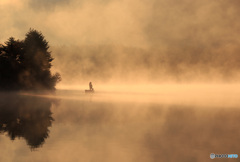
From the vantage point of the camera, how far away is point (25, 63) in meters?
67.2

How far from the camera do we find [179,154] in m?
13.3

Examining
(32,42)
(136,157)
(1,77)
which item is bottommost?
(136,157)

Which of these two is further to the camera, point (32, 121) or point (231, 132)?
point (32, 121)

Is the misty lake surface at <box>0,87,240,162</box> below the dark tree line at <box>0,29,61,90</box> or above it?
below

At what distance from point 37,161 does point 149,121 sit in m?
12.9

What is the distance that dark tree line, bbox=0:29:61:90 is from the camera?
65.2 metres

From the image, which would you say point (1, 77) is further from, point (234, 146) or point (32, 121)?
point (234, 146)

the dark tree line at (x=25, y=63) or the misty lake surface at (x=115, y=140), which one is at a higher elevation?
the dark tree line at (x=25, y=63)

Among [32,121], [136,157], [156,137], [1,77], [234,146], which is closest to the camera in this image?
[136,157]

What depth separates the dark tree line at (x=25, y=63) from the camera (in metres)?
65.2

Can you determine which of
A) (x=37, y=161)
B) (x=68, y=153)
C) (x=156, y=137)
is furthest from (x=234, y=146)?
(x=37, y=161)

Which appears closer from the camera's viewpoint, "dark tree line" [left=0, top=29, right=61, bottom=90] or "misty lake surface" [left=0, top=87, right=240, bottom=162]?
"misty lake surface" [left=0, top=87, right=240, bottom=162]

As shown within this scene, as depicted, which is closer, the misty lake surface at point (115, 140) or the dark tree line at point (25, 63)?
the misty lake surface at point (115, 140)

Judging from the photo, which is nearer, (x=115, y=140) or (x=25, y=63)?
(x=115, y=140)
